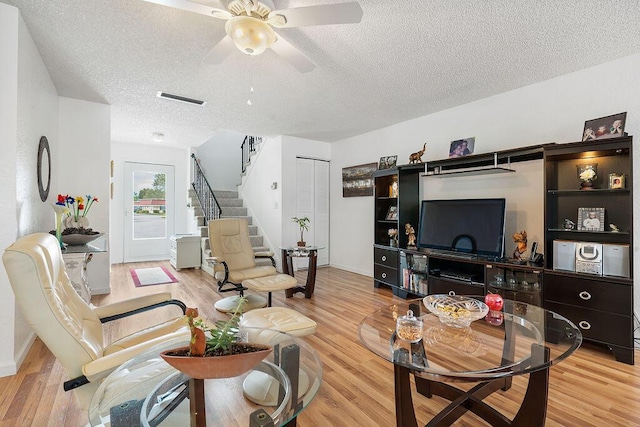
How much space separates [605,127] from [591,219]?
835mm

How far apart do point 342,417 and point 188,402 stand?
980 mm

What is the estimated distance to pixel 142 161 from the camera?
689cm

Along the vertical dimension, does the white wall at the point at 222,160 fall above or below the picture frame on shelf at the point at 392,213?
above

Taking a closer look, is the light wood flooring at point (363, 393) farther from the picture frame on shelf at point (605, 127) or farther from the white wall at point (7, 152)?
the picture frame on shelf at point (605, 127)

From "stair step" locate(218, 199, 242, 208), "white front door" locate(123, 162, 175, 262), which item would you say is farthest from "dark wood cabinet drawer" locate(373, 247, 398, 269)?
"white front door" locate(123, 162, 175, 262)

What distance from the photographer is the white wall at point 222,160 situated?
26.0 feet

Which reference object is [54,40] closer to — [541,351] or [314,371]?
[314,371]

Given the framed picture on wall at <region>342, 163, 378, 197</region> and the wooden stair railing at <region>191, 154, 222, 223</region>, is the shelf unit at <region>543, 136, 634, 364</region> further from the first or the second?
the wooden stair railing at <region>191, 154, 222, 223</region>

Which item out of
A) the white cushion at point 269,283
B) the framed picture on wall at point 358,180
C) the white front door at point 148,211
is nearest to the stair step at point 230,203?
the white front door at point 148,211

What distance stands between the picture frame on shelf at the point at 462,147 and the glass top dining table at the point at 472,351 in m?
2.31

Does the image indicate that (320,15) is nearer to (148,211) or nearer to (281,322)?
(281,322)

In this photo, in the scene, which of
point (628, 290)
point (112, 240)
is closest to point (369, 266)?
point (628, 290)

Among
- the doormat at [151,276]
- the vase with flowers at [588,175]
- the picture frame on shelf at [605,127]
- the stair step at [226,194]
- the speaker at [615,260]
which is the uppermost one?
the picture frame on shelf at [605,127]

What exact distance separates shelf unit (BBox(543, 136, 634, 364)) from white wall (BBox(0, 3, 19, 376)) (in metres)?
4.48
